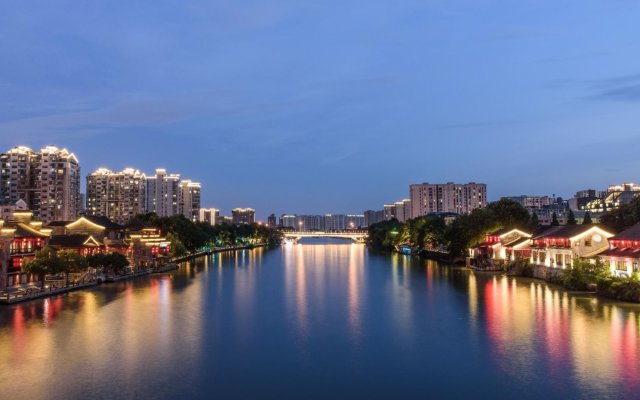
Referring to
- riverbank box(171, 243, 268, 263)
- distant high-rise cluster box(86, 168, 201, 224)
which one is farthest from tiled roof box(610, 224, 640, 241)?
distant high-rise cluster box(86, 168, 201, 224)

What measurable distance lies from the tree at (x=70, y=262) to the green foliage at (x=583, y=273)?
39.1m

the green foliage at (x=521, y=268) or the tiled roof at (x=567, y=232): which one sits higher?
the tiled roof at (x=567, y=232)

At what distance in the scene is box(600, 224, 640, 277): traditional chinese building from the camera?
130ft

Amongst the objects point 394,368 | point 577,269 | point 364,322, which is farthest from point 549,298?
point 394,368

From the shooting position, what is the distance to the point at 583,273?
44.6 meters

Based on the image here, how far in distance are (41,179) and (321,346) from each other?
117 meters

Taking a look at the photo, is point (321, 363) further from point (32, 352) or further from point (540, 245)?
point (540, 245)

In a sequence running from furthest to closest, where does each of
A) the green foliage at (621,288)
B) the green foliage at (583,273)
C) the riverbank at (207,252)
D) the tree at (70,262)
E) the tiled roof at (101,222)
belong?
the riverbank at (207,252), the tiled roof at (101,222), the tree at (70,262), the green foliage at (583,273), the green foliage at (621,288)

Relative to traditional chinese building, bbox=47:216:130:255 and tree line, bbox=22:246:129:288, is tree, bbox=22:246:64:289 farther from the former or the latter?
traditional chinese building, bbox=47:216:130:255

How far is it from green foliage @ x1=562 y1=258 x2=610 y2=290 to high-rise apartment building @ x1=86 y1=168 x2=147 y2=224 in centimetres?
13749

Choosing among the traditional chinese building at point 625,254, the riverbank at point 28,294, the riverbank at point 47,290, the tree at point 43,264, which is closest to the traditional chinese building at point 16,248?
the tree at point 43,264

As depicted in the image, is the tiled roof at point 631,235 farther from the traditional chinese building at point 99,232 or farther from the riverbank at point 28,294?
the traditional chinese building at point 99,232

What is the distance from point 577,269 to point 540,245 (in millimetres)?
13741

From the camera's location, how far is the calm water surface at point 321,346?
20.3 meters
